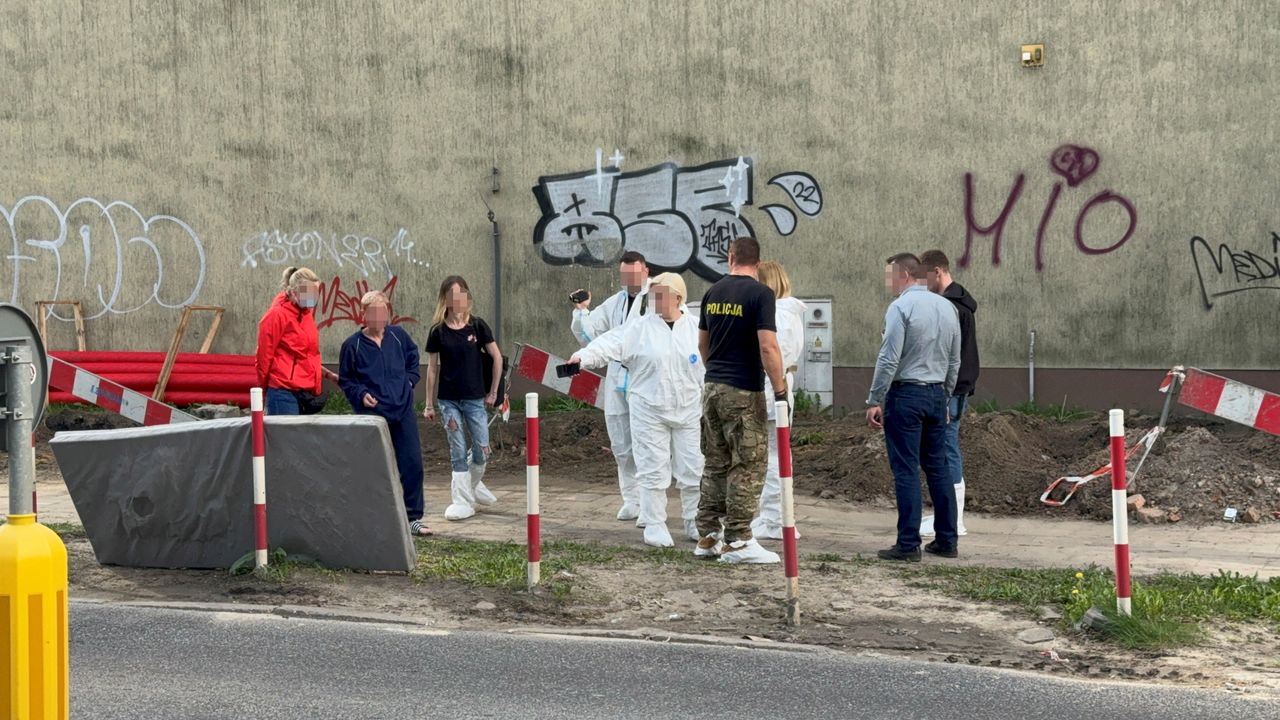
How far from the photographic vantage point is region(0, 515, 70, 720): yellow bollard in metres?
4.46

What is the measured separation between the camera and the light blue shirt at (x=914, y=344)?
9.12 meters

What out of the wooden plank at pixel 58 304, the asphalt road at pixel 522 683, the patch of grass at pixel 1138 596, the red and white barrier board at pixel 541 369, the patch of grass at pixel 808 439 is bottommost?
the asphalt road at pixel 522 683

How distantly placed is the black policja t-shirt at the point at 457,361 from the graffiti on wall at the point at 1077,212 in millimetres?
5994

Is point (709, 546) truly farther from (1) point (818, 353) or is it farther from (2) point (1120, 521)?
(1) point (818, 353)

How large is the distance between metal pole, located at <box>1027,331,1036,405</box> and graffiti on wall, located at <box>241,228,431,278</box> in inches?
260

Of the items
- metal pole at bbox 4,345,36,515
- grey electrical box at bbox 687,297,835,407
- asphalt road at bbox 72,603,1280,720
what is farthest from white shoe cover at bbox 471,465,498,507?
metal pole at bbox 4,345,36,515

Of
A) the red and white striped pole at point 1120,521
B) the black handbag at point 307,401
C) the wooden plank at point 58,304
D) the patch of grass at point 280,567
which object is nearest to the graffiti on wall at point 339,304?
the wooden plank at point 58,304

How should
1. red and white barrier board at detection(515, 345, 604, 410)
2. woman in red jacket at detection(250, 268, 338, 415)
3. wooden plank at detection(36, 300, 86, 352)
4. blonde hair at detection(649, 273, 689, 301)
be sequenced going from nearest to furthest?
1. blonde hair at detection(649, 273, 689, 301)
2. woman in red jacket at detection(250, 268, 338, 415)
3. red and white barrier board at detection(515, 345, 604, 410)
4. wooden plank at detection(36, 300, 86, 352)

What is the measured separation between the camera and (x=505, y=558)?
29.6 ft

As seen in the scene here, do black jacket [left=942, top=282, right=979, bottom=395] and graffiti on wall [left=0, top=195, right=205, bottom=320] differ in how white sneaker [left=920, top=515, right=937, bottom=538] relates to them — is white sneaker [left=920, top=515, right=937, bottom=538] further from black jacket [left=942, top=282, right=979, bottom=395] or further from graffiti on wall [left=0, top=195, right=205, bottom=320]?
graffiti on wall [left=0, top=195, right=205, bottom=320]

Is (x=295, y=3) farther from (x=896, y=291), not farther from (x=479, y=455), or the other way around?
(x=896, y=291)

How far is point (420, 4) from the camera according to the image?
1662cm

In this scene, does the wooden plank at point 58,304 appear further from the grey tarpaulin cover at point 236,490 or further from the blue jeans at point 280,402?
the grey tarpaulin cover at point 236,490

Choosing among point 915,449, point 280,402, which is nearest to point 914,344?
point 915,449
